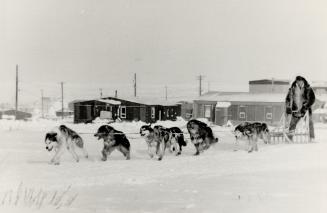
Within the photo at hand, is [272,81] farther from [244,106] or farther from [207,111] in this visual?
[244,106]

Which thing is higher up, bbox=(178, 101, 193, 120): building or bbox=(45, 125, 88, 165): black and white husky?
bbox=(178, 101, 193, 120): building

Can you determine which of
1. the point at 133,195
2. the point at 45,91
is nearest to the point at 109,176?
the point at 133,195

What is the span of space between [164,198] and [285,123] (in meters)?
6.13

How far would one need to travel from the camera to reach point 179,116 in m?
15.0

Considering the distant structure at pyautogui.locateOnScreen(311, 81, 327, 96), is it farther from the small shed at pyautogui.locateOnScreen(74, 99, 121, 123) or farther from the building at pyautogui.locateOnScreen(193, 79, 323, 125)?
the small shed at pyautogui.locateOnScreen(74, 99, 121, 123)

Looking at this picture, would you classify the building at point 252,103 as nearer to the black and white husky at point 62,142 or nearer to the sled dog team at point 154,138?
the sled dog team at point 154,138

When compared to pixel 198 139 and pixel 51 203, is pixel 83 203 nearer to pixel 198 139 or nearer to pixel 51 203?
pixel 51 203

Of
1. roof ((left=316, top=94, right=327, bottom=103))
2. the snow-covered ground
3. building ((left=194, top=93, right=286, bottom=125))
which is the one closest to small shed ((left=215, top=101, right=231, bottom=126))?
building ((left=194, top=93, right=286, bottom=125))

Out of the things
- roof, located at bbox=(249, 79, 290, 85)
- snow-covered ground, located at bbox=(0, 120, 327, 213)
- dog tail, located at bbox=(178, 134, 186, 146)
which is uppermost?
roof, located at bbox=(249, 79, 290, 85)

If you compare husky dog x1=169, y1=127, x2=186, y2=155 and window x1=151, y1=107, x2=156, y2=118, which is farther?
window x1=151, y1=107, x2=156, y2=118

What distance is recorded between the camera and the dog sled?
14.1m

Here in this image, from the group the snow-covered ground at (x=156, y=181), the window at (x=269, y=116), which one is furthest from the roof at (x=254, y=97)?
the snow-covered ground at (x=156, y=181)

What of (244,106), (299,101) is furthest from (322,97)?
(244,106)

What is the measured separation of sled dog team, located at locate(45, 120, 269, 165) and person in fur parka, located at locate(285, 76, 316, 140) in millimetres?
834
